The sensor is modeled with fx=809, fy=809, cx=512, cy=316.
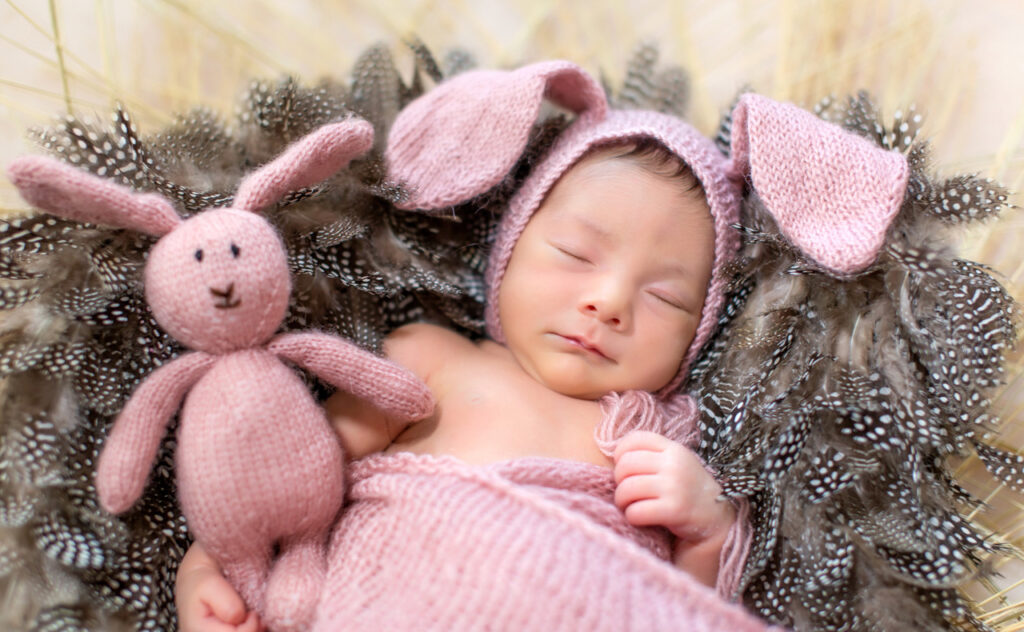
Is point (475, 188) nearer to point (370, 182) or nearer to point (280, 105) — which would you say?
point (370, 182)

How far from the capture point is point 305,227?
1.22 metres

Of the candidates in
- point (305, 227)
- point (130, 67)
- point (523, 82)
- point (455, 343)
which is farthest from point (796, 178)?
point (130, 67)

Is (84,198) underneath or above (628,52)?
underneath

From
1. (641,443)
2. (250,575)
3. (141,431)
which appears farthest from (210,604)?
(641,443)

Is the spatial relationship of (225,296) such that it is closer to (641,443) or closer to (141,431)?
(141,431)

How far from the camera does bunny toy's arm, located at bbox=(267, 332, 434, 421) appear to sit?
3.45ft

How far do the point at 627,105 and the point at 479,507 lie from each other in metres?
0.90

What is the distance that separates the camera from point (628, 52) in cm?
189

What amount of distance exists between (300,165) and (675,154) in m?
0.60

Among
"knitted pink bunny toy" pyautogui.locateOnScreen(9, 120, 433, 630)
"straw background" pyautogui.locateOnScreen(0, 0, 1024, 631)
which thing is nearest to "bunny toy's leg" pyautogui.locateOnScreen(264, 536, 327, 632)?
"knitted pink bunny toy" pyautogui.locateOnScreen(9, 120, 433, 630)

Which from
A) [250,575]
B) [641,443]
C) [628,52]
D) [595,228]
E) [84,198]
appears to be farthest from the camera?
[628,52]

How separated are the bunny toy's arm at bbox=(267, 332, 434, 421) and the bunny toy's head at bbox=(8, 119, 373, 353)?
4 cm

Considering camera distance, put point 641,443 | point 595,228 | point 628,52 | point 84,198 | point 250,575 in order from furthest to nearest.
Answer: point 628,52
point 595,228
point 641,443
point 250,575
point 84,198

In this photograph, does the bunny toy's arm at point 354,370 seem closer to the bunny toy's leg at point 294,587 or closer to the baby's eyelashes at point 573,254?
the bunny toy's leg at point 294,587
